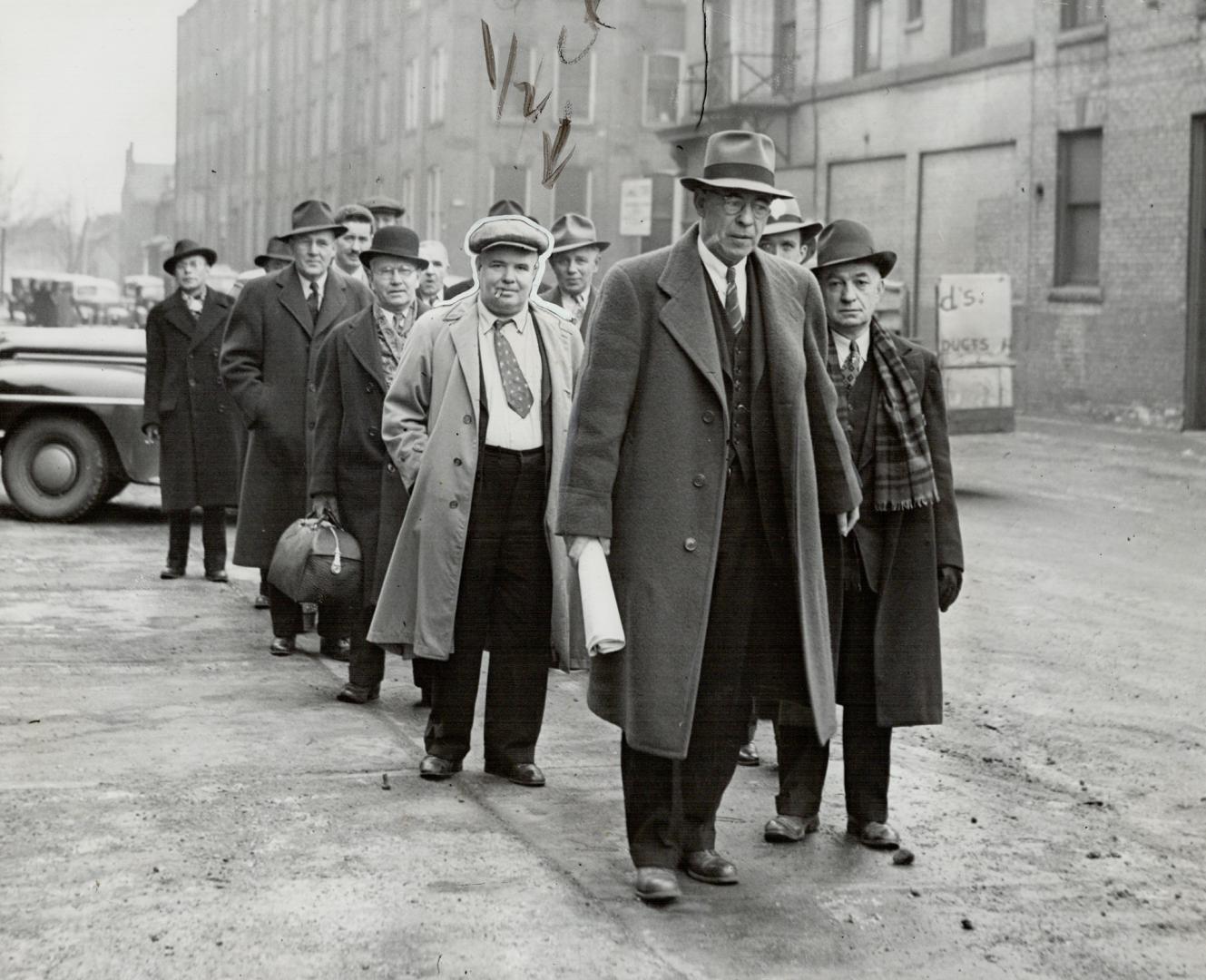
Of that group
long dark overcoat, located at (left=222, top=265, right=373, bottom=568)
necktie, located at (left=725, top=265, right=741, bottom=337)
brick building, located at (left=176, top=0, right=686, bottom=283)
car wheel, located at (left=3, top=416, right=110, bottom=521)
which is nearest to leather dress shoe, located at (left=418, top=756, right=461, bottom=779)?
necktie, located at (left=725, top=265, right=741, bottom=337)

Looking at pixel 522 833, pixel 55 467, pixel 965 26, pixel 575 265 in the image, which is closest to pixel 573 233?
pixel 575 265

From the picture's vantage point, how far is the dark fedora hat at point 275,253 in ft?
35.6

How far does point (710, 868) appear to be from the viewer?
517 cm

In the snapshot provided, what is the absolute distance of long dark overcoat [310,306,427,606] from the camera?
7.82 meters

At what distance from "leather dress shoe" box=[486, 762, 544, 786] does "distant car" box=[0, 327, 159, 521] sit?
7702 mm

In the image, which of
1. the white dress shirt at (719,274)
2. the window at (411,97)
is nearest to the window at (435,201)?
the window at (411,97)

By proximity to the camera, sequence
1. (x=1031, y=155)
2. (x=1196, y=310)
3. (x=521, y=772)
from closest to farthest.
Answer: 1. (x=521, y=772)
2. (x=1196, y=310)
3. (x=1031, y=155)

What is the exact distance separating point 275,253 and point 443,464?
17.3 ft

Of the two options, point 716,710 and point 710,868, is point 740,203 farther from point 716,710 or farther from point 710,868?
point 710,868

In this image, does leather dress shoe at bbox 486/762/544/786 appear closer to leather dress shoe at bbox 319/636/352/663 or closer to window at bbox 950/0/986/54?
leather dress shoe at bbox 319/636/352/663

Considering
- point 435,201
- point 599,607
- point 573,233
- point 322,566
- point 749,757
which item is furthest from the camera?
point 435,201

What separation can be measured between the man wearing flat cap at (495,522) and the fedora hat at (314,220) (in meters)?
2.88

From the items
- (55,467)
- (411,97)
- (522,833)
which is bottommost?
(522,833)

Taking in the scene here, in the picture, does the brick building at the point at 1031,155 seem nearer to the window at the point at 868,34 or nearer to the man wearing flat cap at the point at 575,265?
the window at the point at 868,34
